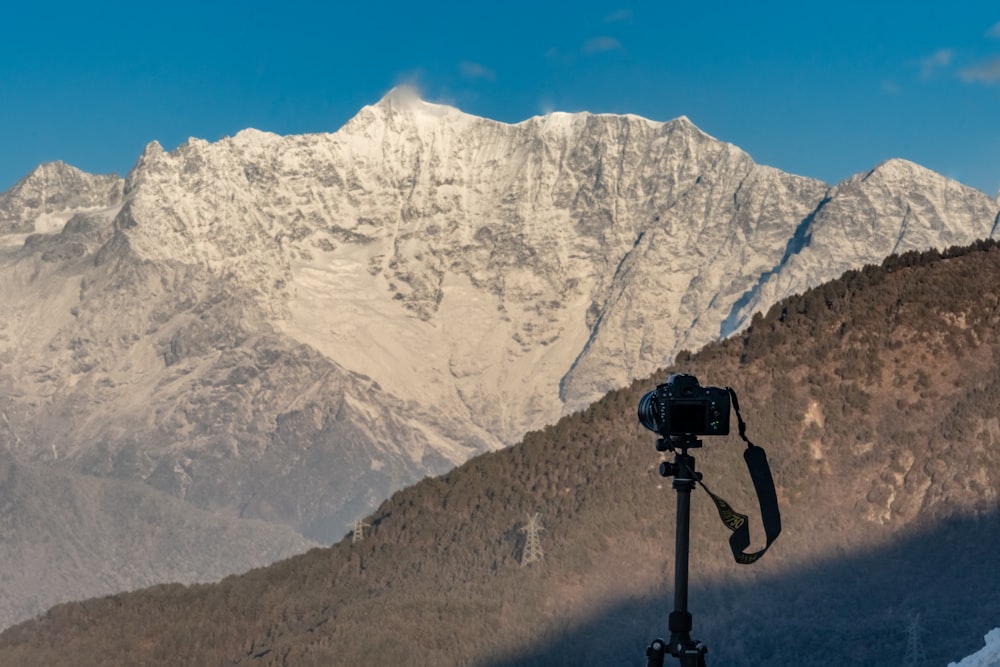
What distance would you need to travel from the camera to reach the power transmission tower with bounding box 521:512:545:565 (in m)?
Result: 185

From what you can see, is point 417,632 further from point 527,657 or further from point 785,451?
point 785,451

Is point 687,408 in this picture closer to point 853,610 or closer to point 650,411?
point 650,411

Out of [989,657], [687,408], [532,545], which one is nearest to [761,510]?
[687,408]

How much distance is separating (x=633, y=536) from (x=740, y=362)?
2621 centimetres

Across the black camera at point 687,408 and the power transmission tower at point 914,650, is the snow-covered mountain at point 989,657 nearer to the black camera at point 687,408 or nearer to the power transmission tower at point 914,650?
the black camera at point 687,408

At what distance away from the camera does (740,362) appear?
620 feet

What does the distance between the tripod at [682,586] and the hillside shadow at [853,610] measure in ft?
372

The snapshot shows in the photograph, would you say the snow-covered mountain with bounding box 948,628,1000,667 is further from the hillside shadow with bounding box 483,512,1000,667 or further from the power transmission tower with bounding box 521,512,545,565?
the power transmission tower with bounding box 521,512,545,565

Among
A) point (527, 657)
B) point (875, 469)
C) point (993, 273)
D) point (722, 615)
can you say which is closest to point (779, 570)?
point (722, 615)

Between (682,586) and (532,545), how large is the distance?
15807 cm

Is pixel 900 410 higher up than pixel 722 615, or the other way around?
pixel 900 410

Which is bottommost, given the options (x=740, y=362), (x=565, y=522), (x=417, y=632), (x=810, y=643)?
(x=810, y=643)

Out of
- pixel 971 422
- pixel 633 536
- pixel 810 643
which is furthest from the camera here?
pixel 633 536

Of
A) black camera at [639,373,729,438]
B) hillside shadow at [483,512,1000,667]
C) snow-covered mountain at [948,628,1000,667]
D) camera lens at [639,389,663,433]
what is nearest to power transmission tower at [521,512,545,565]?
hillside shadow at [483,512,1000,667]
